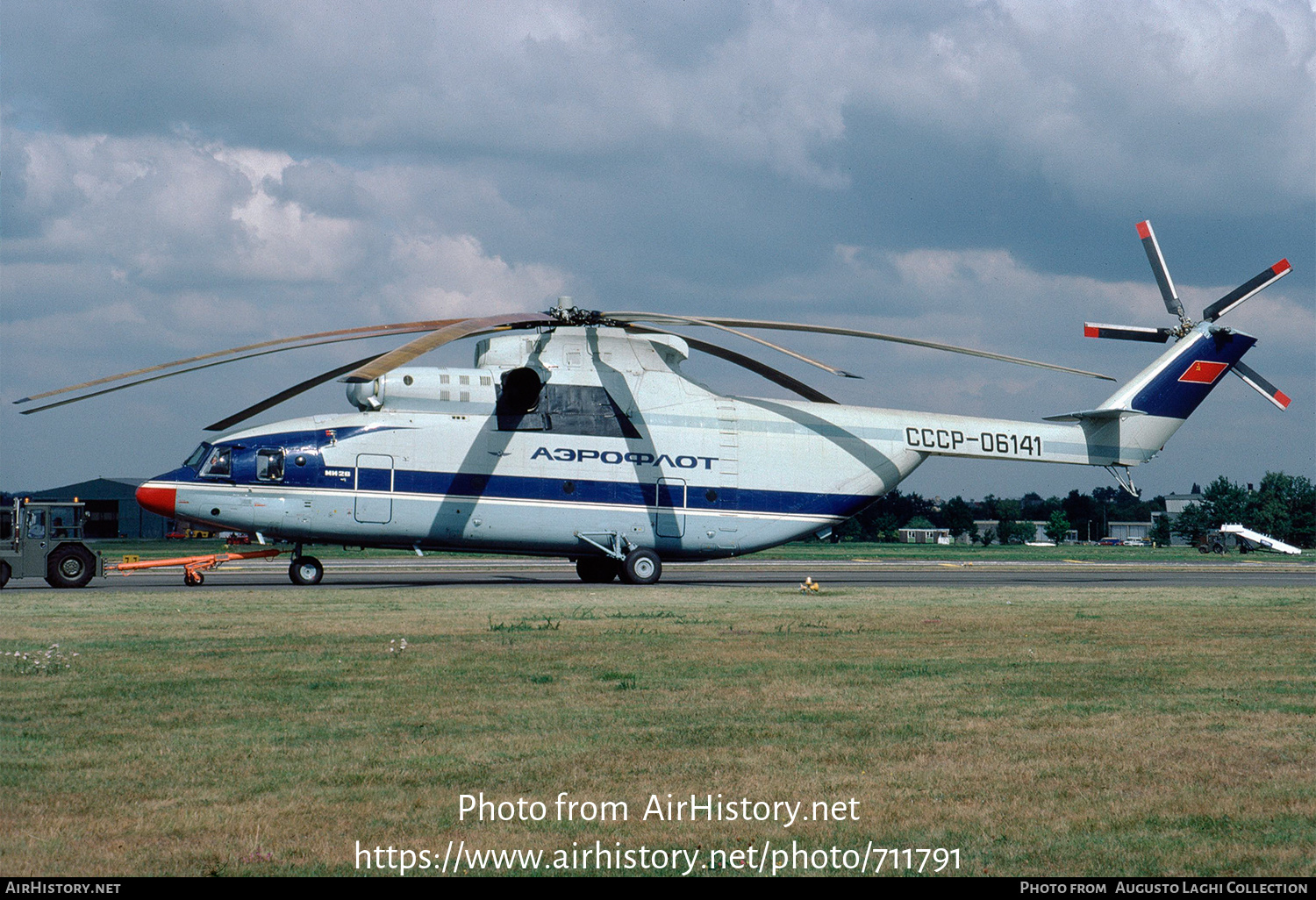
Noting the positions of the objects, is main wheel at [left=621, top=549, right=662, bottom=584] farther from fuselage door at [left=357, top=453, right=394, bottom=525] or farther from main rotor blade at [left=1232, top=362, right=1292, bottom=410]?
main rotor blade at [left=1232, top=362, right=1292, bottom=410]

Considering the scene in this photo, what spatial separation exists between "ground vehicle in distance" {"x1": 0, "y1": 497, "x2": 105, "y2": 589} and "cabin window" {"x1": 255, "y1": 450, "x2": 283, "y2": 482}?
4453mm

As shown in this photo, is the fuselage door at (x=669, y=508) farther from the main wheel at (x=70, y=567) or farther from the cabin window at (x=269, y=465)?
the main wheel at (x=70, y=567)

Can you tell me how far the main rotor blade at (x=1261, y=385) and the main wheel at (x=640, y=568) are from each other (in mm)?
18866

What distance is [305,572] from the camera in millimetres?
28859

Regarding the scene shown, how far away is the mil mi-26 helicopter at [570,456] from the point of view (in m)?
27.1

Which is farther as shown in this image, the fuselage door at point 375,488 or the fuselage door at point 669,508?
the fuselage door at point 669,508

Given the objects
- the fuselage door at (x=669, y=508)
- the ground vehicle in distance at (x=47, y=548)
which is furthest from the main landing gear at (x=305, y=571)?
the fuselage door at (x=669, y=508)

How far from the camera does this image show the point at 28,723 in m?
9.39

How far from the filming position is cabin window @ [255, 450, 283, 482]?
2698 centimetres

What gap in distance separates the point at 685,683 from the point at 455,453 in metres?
16.8

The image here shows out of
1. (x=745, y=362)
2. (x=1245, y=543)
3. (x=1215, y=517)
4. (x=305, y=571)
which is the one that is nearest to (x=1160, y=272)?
(x=745, y=362)

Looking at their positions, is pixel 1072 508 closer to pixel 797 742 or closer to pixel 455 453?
pixel 455 453

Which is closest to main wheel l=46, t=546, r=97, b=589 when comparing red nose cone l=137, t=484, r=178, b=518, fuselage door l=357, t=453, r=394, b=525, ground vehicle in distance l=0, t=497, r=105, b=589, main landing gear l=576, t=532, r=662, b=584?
ground vehicle in distance l=0, t=497, r=105, b=589

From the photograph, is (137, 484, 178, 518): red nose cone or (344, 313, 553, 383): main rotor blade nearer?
(344, 313, 553, 383): main rotor blade
